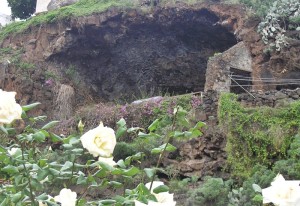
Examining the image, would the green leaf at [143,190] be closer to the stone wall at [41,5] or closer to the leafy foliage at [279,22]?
the leafy foliage at [279,22]

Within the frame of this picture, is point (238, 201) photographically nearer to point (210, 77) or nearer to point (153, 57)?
point (210, 77)

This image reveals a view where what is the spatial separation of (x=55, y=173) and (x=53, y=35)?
15934mm

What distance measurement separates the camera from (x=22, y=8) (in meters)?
25.9

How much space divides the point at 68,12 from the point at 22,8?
27.3 ft

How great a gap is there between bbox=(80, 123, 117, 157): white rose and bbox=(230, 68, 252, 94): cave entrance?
12433 millimetres

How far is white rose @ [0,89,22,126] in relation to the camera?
8.07ft

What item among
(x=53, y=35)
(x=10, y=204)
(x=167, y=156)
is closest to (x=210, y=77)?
(x=167, y=156)

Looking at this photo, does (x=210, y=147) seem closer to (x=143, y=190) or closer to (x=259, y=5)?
(x=259, y=5)

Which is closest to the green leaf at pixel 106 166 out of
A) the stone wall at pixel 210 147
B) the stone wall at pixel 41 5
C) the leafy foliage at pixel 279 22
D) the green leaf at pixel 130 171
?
the green leaf at pixel 130 171

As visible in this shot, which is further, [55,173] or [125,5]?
[125,5]

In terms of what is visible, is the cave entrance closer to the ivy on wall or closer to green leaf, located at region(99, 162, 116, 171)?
the ivy on wall

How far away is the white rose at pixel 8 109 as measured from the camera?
96.8 inches

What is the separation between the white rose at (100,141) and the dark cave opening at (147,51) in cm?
1541

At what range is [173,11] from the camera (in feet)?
58.4
